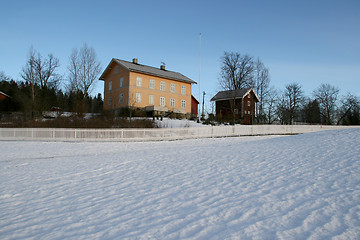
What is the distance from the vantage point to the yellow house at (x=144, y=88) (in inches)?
1254

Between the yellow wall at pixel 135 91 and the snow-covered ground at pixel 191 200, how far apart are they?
2361cm

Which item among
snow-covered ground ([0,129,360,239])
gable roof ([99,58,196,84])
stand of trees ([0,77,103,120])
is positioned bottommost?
snow-covered ground ([0,129,360,239])

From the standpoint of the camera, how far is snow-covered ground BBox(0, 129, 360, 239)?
3477 mm

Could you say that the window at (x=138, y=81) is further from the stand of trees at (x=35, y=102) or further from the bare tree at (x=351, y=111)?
the bare tree at (x=351, y=111)

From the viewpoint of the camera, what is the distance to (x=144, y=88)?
3319 cm

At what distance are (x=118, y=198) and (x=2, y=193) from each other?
312cm

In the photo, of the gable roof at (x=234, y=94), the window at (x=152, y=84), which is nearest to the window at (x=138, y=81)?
the window at (x=152, y=84)

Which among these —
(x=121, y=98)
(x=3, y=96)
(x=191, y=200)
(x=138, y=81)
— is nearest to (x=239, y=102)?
(x=138, y=81)

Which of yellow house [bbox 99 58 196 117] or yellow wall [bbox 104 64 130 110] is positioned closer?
yellow house [bbox 99 58 196 117]

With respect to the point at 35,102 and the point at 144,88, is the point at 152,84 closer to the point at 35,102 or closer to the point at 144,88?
the point at 144,88

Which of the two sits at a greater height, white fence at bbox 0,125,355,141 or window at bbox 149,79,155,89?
window at bbox 149,79,155,89

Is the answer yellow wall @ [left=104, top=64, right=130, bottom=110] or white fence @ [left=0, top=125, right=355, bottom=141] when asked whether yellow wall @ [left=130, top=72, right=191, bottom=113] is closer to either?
yellow wall @ [left=104, top=64, right=130, bottom=110]

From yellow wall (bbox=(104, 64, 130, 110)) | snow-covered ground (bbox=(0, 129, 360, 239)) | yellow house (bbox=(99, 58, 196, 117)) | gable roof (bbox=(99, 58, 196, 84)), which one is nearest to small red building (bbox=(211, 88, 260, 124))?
yellow house (bbox=(99, 58, 196, 117))

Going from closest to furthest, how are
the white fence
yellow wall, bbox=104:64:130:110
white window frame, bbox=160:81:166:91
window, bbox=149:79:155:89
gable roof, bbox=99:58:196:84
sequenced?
the white fence
yellow wall, bbox=104:64:130:110
gable roof, bbox=99:58:196:84
window, bbox=149:79:155:89
white window frame, bbox=160:81:166:91
